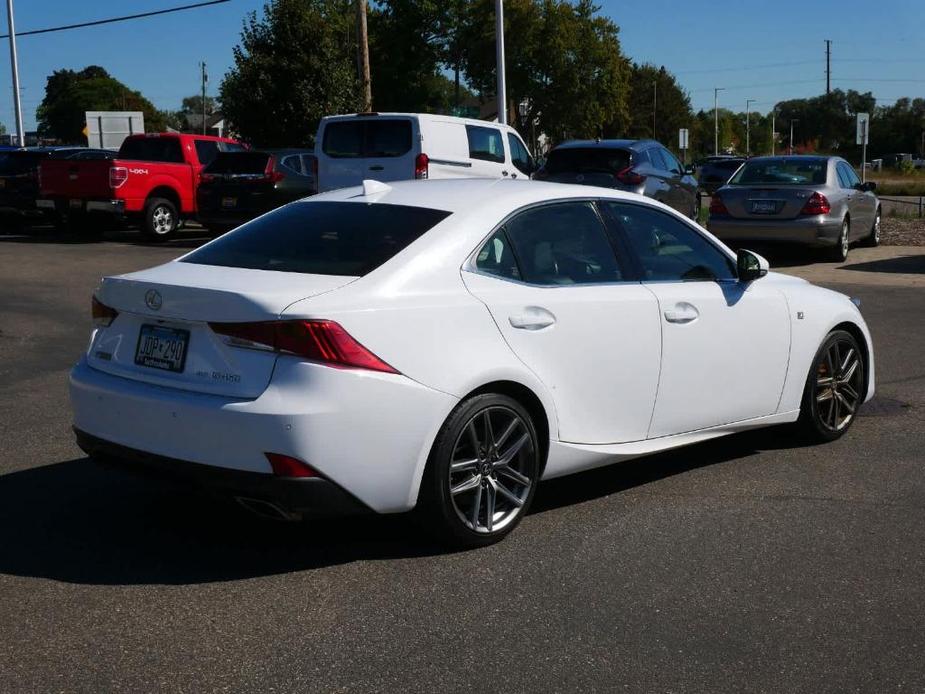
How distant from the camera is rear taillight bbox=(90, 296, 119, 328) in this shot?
522 cm

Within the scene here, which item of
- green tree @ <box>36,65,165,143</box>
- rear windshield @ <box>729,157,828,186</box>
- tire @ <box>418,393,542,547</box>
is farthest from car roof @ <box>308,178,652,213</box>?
green tree @ <box>36,65,165,143</box>

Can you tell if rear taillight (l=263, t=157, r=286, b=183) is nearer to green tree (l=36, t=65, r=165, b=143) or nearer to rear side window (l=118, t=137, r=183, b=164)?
rear side window (l=118, t=137, r=183, b=164)

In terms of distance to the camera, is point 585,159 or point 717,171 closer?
point 585,159

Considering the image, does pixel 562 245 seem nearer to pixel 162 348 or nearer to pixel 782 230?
pixel 162 348

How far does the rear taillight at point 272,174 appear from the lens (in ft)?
71.9

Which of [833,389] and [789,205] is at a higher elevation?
[789,205]

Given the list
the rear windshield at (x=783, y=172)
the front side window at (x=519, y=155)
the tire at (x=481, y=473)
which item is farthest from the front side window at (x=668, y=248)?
the front side window at (x=519, y=155)

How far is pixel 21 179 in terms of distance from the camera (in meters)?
24.5

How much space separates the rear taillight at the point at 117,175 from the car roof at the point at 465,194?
1678 centimetres

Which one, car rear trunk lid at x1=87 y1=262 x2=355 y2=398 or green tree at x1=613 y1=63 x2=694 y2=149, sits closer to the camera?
car rear trunk lid at x1=87 y1=262 x2=355 y2=398

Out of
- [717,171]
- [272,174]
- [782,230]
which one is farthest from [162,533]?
A: [717,171]

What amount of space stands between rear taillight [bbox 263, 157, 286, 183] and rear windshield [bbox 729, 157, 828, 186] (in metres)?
8.06

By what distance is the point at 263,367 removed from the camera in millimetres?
4605

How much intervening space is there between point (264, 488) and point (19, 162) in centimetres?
Answer: 2220
